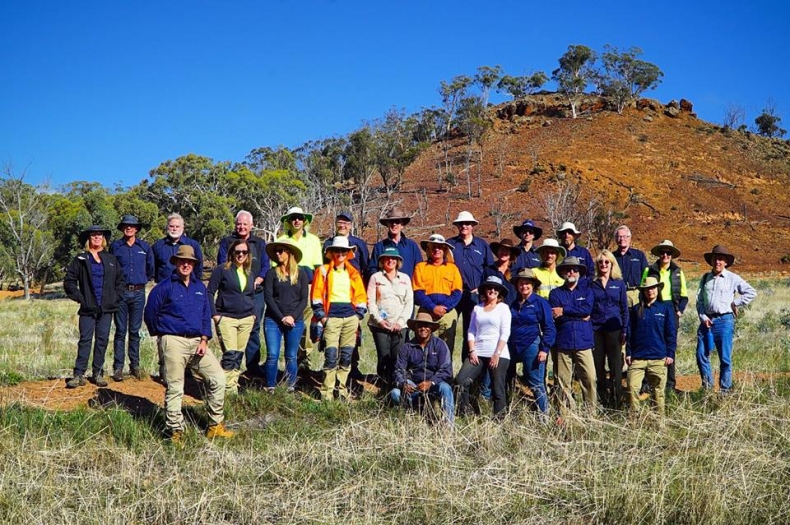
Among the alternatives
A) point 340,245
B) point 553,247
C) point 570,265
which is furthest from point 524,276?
point 340,245

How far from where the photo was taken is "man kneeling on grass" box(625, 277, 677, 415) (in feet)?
26.2

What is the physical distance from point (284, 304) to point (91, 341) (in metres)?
2.31

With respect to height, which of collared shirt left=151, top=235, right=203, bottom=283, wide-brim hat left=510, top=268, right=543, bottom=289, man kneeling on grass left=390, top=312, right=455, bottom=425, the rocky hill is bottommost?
man kneeling on grass left=390, top=312, right=455, bottom=425

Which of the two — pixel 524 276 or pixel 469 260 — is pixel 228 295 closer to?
pixel 469 260

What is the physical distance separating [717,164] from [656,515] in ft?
216

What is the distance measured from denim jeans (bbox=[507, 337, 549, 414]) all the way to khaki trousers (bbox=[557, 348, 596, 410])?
206 mm

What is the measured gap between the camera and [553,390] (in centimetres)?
838

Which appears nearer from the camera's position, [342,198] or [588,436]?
[588,436]

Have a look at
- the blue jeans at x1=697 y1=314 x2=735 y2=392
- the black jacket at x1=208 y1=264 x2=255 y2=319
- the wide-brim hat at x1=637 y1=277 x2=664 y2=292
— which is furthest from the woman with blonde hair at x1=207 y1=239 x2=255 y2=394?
the blue jeans at x1=697 y1=314 x2=735 y2=392

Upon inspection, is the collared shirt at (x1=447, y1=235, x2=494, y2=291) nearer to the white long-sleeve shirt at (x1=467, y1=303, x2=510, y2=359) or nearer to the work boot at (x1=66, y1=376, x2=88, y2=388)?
the white long-sleeve shirt at (x1=467, y1=303, x2=510, y2=359)

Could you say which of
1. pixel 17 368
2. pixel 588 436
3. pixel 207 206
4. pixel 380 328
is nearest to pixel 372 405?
pixel 380 328

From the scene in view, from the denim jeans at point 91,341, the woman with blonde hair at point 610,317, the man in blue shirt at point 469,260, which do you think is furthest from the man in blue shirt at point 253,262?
the woman with blonde hair at point 610,317

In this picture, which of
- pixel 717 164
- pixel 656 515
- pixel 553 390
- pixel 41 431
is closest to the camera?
pixel 656 515

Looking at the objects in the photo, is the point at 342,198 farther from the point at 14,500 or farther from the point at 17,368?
the point at 14,500
